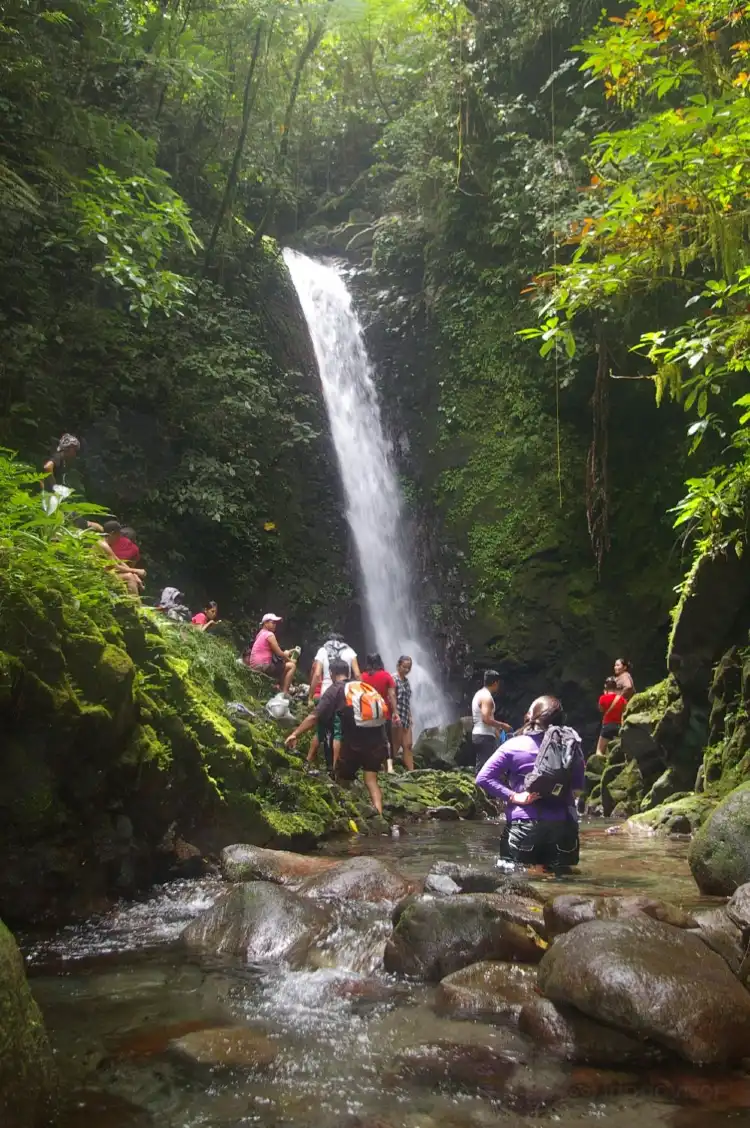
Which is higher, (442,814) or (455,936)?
(455,936)

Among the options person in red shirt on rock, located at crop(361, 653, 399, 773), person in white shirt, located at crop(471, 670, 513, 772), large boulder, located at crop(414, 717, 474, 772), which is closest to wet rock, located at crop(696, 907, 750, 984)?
person in white shirt, located at crop(471, 670, 513, 772)

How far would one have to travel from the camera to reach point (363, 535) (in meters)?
18.7

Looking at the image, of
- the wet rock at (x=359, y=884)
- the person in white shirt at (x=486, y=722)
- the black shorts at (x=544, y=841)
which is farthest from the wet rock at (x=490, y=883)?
the person in white shirt at (x=486, y=722)

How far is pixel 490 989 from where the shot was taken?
12.4 ft

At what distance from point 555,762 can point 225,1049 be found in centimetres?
319

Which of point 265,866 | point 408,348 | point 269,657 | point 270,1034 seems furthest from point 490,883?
point 408,348

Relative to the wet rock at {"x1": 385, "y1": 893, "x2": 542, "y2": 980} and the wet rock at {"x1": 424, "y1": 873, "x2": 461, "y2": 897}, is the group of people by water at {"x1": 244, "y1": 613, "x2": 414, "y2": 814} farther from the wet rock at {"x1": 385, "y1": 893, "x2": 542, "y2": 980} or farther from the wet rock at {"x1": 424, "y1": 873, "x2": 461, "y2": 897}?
the wet rock at {"x1": 385, "y1": 893, "x2": 542, "y2": 980}

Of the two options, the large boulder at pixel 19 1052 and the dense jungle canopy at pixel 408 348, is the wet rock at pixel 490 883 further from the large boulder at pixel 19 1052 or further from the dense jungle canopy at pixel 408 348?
the dense jungle canopy at pixel 408 348

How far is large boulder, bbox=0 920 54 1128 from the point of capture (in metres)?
2.26

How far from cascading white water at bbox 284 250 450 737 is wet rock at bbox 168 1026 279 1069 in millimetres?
13916

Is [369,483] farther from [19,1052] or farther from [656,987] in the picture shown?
[19,1052]

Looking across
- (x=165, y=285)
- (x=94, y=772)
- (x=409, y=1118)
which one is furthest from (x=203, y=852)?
(x=165, y=285)

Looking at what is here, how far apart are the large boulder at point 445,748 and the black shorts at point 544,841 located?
8.19 m

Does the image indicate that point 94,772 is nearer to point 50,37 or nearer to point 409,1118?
point 409,1118
